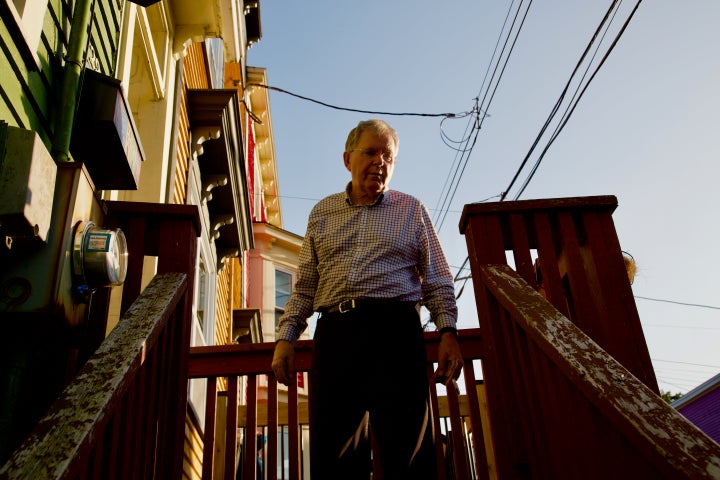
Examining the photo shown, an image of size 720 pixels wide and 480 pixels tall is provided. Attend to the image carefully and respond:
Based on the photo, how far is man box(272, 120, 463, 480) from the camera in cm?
229

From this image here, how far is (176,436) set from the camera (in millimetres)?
2406

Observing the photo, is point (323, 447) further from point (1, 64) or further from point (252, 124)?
point (252, 124)

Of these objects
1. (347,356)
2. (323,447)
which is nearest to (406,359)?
(347,356)

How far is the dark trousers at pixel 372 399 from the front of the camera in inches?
88.5

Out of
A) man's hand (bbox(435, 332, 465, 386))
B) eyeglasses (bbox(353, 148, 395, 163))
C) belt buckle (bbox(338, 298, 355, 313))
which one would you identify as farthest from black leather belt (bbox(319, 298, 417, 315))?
eyeglasses (bbox(353, 148, 395, 163))

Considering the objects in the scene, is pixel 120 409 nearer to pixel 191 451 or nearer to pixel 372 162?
pixel 372 162

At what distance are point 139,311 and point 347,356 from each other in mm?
724

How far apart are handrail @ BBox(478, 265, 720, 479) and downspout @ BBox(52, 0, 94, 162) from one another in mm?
1807

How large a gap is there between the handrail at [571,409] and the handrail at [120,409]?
3.87 feet

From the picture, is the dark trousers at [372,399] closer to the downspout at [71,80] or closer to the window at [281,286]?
the downspout at [71,80]

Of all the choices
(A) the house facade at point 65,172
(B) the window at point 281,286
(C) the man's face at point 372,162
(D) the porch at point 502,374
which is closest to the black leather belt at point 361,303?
(D) the porch at point 502,374

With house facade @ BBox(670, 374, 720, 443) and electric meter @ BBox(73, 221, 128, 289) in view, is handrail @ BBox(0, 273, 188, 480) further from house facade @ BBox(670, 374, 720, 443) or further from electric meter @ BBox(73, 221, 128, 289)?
house facade @ BBox(670, 374, 720, 443)

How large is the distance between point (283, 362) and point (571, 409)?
3.99 ft

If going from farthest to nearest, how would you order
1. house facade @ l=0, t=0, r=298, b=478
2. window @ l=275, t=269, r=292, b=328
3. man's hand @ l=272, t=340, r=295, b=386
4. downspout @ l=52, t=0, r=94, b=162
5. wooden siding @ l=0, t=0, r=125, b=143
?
window @ l=275, t=269, r=292, b=328, downspout @ l=52, t=0, r=94, b=162, man's hand @ l=272, t=340, r=295, b=386, wooden siding @ l=0, t=0, r=125, b=143, house facade @ l=0, t=0, r=298, b=478
